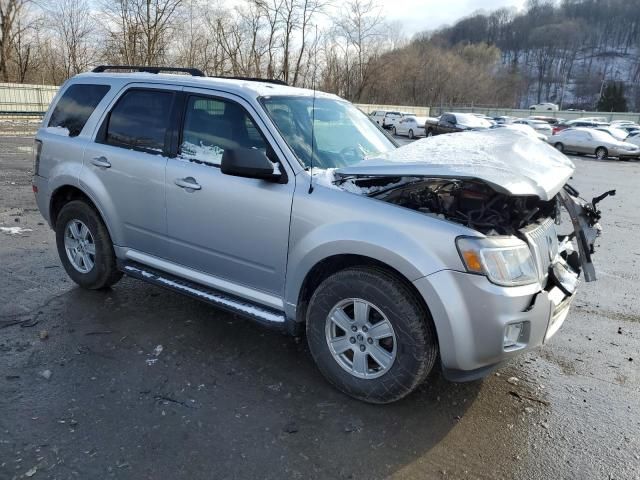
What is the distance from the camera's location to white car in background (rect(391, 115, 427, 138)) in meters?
32.5

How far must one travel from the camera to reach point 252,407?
315 centimetres

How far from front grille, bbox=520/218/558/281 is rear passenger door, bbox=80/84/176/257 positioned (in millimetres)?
2707

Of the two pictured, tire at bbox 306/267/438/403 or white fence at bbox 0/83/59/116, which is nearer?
tire at bbox 306/267/438/403

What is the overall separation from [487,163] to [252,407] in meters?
2.09

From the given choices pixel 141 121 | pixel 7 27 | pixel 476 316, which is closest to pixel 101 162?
pixel 141 121

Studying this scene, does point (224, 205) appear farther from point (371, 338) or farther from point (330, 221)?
point (371, 338)

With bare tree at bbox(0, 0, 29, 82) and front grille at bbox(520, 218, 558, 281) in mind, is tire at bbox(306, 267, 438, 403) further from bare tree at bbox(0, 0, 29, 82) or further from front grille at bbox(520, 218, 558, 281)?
bare tree at bbox(0, 0, 29, 82)

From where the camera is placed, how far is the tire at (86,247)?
459cm

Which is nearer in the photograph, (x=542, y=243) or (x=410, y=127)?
(x=542, y=243)

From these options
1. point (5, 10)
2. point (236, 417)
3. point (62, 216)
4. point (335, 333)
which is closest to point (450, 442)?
point (335, 333)

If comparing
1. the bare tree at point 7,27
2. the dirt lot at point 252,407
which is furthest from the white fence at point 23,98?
the dirt lot at point 252,407

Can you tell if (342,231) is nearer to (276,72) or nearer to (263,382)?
(263,382)

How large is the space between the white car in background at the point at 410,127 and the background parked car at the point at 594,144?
8.18 meters

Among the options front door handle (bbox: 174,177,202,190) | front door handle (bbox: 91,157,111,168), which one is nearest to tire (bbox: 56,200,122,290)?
front door handle (bbox: 91,157,111,168)
